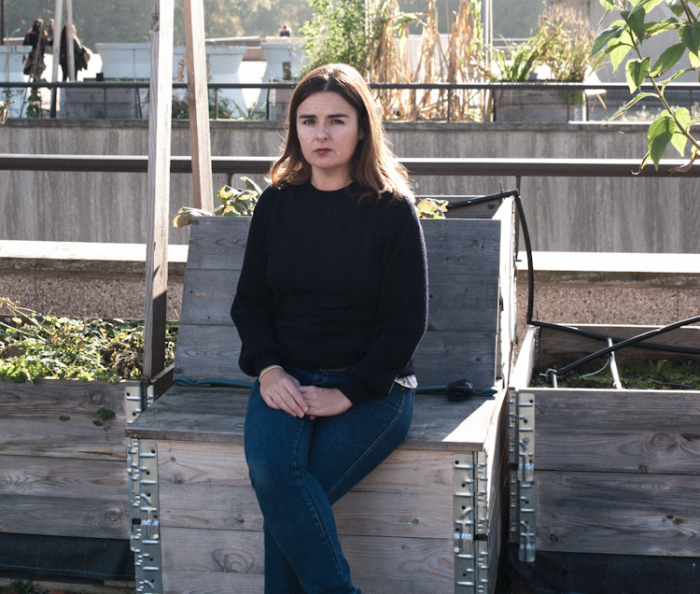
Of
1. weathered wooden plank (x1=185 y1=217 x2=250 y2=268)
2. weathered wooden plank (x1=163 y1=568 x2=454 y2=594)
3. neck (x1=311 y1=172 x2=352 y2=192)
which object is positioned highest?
neck (x1=311 y1=172 x2=352 y2=192)

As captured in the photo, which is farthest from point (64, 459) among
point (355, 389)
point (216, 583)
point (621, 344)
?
point (621, 344)

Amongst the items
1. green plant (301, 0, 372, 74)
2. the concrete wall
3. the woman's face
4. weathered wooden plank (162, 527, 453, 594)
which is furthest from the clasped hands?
green plant (301, 0, 372, 74)

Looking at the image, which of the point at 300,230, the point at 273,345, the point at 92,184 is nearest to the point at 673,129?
the point at 300,230

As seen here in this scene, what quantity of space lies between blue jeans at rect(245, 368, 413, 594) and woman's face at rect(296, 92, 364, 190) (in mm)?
591

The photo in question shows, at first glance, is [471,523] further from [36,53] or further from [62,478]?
[36,53]

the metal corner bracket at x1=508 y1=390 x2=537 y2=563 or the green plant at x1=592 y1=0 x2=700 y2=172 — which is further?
the metal corner bracket at x1=508 y1=390 x2=537 y2=563

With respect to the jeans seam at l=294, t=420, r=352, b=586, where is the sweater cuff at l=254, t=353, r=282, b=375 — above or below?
above

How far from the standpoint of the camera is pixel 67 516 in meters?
2.64

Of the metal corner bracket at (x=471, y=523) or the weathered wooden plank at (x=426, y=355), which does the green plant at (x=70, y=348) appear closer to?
the weathered wooden plank at (x=426, y=355)

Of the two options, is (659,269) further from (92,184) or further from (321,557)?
(92,184)

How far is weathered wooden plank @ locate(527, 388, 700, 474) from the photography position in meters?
2.30

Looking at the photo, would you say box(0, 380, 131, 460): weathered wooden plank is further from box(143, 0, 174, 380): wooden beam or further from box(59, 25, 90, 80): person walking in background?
box(59, 25, 90, 80): person walking in background

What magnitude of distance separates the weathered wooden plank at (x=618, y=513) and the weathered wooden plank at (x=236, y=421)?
1.00ft

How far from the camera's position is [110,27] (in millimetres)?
34844
